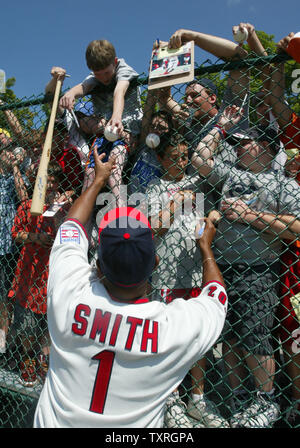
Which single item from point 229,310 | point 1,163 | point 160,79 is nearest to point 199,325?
point 229,310

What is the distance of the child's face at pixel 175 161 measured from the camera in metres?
2.32

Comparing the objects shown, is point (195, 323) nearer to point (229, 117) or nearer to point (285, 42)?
point (229, 117)

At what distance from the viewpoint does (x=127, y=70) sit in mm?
2496

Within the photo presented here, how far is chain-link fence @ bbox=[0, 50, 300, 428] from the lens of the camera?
6.64 feet

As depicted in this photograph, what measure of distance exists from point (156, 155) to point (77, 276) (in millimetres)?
1205

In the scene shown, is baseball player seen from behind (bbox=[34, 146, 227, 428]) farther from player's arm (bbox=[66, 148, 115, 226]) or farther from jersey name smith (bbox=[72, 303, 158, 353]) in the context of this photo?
player's arm (bbox=[66, 148, 115, 226])

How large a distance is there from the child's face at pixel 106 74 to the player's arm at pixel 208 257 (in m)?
1.39

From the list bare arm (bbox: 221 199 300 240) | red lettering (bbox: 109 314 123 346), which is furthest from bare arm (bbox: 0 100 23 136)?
red lettering (bbox: 109 314 123 346)

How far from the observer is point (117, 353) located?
130cm

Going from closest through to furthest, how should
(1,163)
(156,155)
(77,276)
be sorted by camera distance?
(77,276), (156,155), (1,163)

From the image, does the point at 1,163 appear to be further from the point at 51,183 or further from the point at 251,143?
the point at 251,143

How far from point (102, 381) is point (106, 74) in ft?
6.76

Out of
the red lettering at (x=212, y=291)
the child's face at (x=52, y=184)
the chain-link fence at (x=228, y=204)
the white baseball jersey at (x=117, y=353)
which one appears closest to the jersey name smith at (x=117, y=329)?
the white baseball jersey at (x=117, y=353)

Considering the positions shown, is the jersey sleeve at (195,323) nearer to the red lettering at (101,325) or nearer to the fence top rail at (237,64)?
the red lettering at (101,325)
